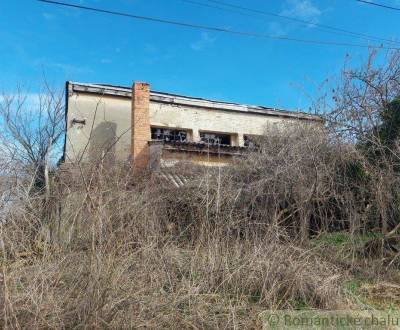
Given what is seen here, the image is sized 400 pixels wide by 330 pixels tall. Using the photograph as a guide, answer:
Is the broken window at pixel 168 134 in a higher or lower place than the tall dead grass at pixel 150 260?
higher

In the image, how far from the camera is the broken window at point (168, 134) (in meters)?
17.8

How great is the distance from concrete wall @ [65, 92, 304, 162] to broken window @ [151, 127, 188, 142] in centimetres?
30

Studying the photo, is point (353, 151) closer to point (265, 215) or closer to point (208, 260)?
point (265, 215)

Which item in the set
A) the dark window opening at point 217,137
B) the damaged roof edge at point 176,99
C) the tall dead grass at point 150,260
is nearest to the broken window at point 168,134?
the dark window opening at point 217,137

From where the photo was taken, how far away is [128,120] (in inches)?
694

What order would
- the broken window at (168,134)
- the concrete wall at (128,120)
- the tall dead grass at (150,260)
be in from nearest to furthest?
the tall dead grass at (150,260)
the concrete wall at (128,120)
the broken window at (168,134)

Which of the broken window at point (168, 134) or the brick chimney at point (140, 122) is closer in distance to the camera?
the brick chimney at point (140, 122)

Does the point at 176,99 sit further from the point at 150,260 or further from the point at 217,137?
the point at 150,260

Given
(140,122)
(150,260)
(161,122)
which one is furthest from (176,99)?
(150,260)

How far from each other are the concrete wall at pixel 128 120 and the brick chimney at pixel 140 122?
1.93ft

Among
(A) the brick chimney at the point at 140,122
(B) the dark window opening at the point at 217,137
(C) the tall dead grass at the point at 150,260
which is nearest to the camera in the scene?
(C) the tall dead grass at the point at 150,260

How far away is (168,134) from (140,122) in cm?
250

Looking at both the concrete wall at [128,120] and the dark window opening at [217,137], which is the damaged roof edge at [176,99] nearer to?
the concrete wall at [128,120]

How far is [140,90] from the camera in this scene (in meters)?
16.2
